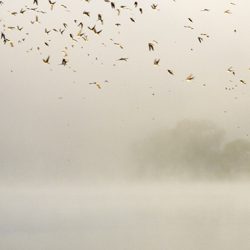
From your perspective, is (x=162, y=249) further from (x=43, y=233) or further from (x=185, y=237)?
(x=43, y=233)

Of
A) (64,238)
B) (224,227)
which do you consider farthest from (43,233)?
(224,227)

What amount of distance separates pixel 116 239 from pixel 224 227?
31.3 meters

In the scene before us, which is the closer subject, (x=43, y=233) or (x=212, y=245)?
(x=212, y=245)

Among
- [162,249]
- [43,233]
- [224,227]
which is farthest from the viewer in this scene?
[224,227]

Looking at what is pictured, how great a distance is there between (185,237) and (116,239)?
11.6 metres

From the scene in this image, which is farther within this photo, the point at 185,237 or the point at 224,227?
the point at 224,227

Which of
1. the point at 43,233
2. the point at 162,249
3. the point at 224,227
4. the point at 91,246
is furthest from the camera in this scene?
the point at 224,227

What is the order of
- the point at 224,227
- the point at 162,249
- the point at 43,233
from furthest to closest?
the point at 224,227 < the point at 43,233 < the point at 162,249

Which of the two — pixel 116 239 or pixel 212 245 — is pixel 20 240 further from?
pixel 212 245

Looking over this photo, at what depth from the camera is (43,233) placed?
134 meters

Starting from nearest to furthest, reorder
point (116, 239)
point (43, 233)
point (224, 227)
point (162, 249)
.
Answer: point (162, 249) < point (116, 239) < point (43, 233) < point (224, 227)

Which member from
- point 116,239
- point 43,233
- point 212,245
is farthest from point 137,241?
point 43,233

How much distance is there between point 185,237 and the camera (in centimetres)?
12331

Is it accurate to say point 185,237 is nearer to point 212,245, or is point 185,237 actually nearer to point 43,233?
point 212,245
